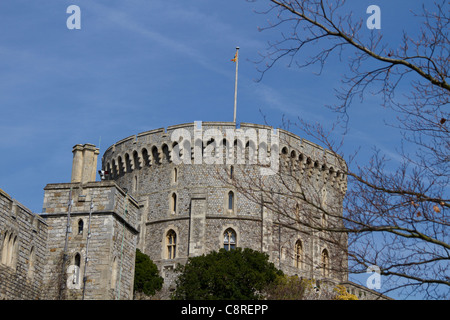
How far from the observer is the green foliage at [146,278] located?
44.9 metres

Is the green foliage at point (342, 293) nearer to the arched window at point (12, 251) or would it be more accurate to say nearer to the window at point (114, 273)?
the window at point (114, 273)

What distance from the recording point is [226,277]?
38625 millimetres

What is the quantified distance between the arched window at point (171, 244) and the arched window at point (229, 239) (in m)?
3.15

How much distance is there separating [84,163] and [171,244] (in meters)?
18.7

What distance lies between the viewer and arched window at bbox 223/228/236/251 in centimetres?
4803

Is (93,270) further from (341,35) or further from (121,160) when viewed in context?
(121,160)

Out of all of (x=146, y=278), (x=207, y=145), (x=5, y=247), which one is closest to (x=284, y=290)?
(x=146, y=278)

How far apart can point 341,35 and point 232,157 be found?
37.8 m

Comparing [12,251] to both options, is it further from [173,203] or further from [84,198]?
[173,203]

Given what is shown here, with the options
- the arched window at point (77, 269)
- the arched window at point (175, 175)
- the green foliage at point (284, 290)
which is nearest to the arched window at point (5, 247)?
the arched window at point (77, 269)

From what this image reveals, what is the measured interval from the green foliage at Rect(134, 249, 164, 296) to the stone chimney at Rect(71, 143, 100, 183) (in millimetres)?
14400

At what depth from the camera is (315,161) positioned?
53.3m

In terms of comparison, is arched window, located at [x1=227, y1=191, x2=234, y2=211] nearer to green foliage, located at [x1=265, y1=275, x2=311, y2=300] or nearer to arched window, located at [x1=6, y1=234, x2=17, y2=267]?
green foliage, located at [x1=265, y1=275, x2=311, y2=300]
